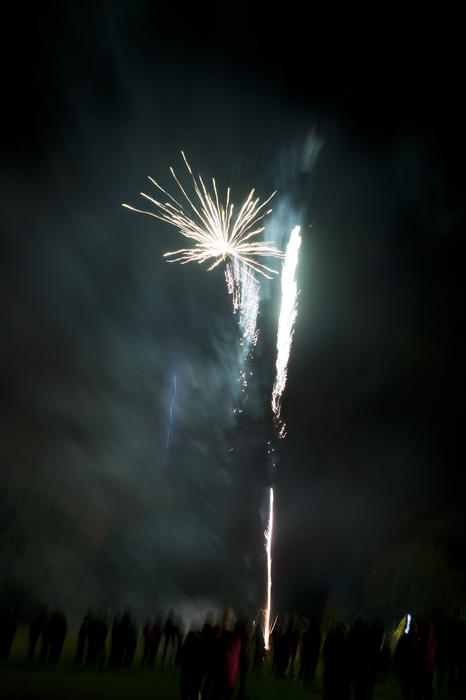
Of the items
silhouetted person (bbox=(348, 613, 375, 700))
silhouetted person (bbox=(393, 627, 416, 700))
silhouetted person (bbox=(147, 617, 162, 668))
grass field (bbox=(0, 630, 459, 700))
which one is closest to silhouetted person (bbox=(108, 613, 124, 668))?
grass field (bbox=(0, 630, 459, 700))

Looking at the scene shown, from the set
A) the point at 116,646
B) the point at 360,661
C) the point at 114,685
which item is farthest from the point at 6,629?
the point at 360,661

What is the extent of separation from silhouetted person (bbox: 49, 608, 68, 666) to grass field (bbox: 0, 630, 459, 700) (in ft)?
1.05

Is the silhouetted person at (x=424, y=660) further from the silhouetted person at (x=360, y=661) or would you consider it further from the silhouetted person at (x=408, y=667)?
the silhouetted person at (x=360, y=661)

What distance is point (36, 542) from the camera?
45.7 meters

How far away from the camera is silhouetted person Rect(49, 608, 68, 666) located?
13.5 m

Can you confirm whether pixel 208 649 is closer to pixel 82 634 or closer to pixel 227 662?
pixel 227 662

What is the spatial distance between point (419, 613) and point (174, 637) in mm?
25318

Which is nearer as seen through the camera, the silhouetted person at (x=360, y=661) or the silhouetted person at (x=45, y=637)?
the silhouetted person at (x=360, y=661)

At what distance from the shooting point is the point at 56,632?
13.7 metres

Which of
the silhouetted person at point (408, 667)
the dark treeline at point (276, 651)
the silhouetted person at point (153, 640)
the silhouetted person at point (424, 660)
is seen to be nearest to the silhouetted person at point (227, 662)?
the dark treeline at point (276, 651)

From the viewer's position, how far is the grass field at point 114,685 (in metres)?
9.66

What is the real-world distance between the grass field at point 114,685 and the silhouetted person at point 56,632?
32cm

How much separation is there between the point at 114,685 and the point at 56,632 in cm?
333

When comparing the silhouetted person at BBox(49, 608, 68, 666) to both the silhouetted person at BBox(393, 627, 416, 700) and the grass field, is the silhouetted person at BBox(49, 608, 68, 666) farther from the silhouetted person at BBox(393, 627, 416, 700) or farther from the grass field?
the silhouetted person at BBox(393, 627, 416, 700)
